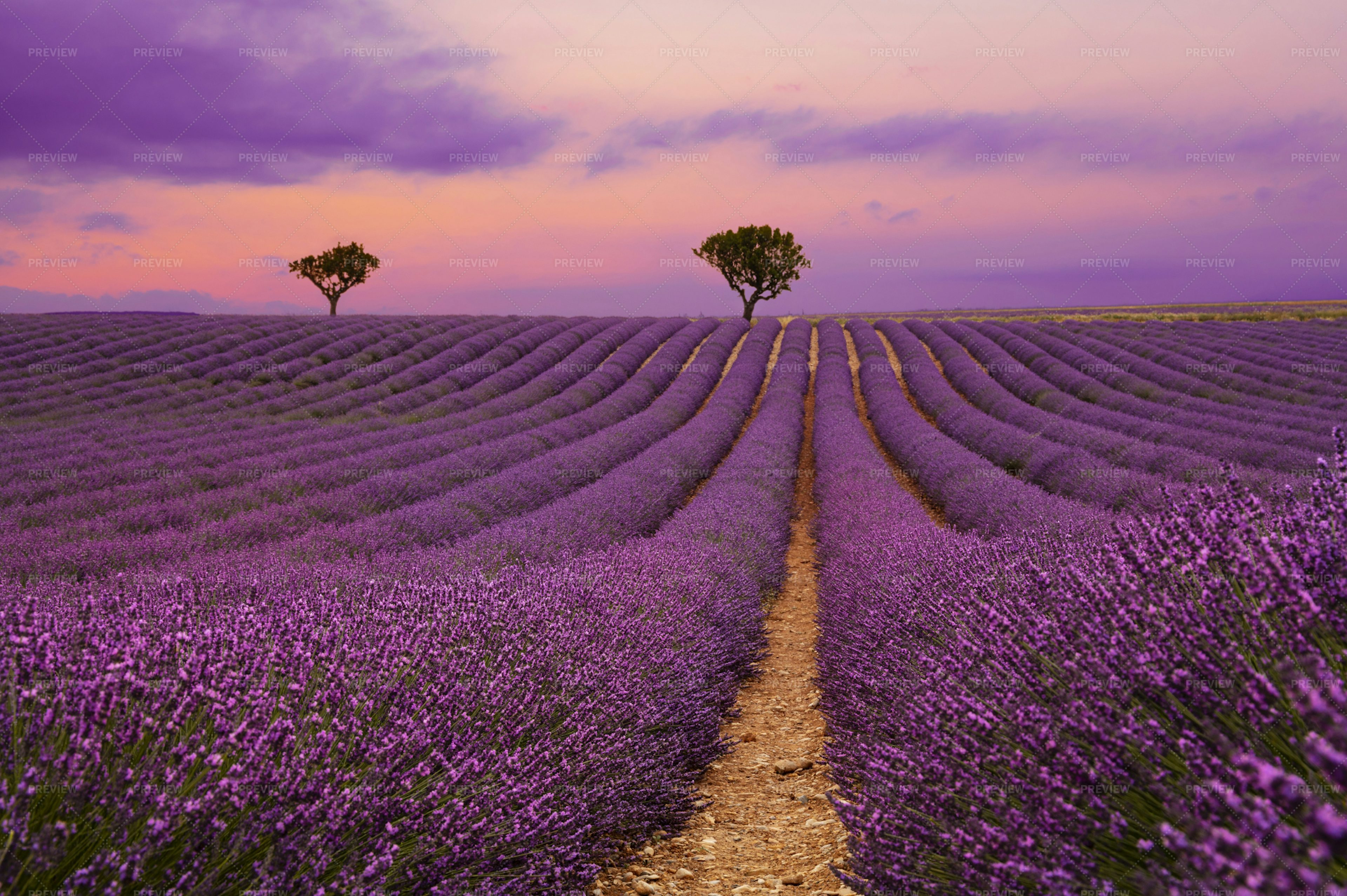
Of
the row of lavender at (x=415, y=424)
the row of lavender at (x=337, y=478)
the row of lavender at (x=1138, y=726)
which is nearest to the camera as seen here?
the row of lavender at (x=1138, y=726)

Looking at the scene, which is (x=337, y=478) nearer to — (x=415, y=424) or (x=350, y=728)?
(x=415, y=424)

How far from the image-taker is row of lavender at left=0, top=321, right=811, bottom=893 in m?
1.48

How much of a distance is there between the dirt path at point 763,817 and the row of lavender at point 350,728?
0.14 metres

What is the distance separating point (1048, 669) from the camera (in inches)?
83.4

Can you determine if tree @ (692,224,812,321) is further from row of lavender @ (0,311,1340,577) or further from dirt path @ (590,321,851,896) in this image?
dirt path @ (590,321,851,896)

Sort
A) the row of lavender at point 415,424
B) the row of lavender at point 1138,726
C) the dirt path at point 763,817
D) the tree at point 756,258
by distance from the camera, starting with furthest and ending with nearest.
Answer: the tree at point 756,258
the row of lavender at point 415,424
the dirt path at point 763,817
the row of lavender at point 1138,726

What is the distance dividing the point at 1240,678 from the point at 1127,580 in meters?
0.42

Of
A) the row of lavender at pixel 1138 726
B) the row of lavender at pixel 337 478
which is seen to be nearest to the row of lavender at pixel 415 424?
the row of lavender at pixel 337 478

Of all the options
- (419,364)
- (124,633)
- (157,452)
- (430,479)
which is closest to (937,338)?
(419,364)

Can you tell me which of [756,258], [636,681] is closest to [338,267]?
[756,258]

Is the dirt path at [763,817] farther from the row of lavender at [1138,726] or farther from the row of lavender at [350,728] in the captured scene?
the row of lavender at [1138,726]

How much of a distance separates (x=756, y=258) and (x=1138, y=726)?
127 ft

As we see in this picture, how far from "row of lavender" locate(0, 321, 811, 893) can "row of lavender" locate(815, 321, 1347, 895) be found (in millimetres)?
876

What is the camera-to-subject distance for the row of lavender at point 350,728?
148cm
